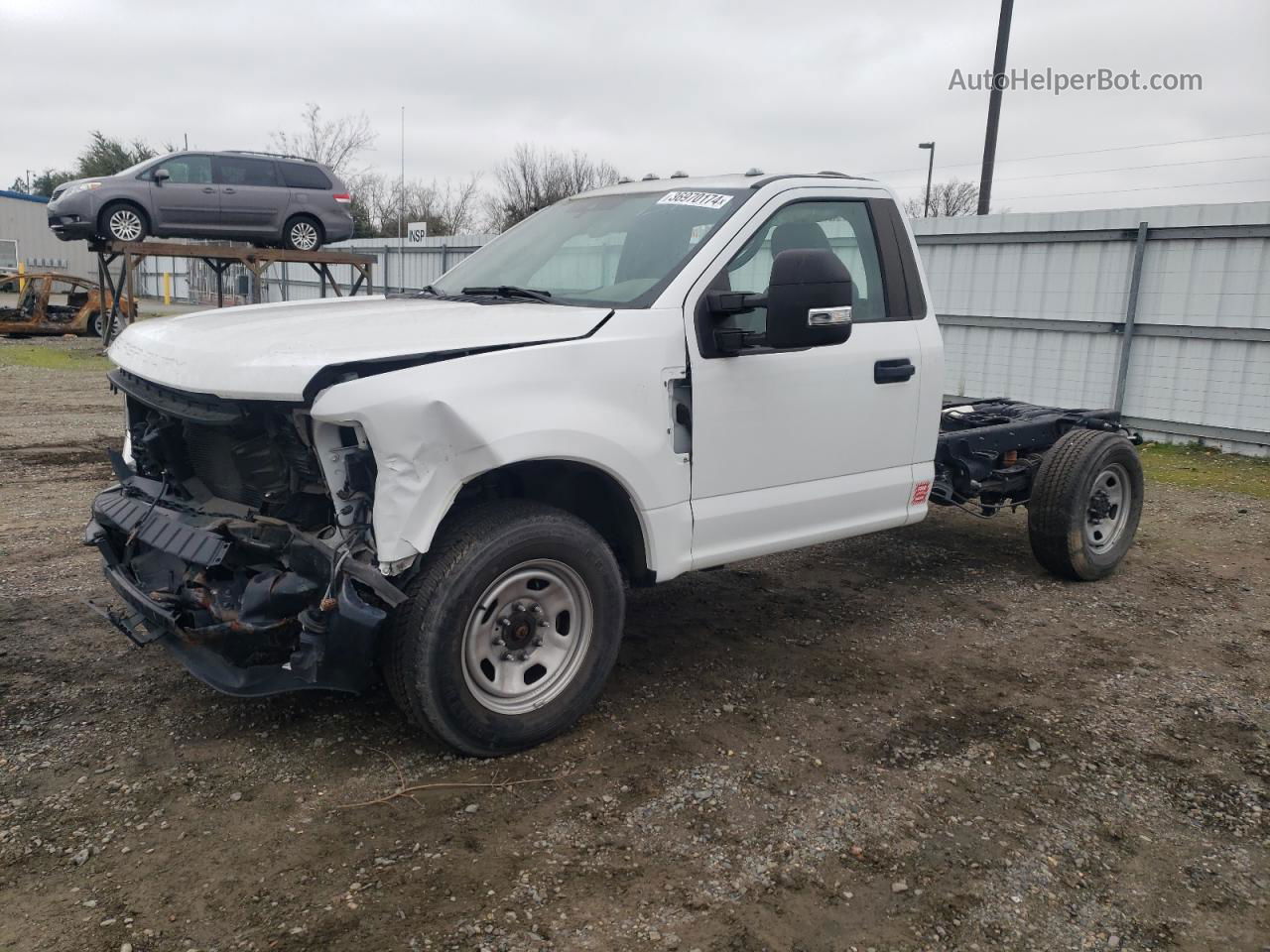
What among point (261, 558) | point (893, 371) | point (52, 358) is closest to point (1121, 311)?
point (893, 371)

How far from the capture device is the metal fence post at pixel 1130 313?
10.8m

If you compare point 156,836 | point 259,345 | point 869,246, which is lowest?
point 156,836

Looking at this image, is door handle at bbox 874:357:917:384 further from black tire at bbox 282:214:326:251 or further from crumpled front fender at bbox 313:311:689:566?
black tire at bbox 282:214:326:251

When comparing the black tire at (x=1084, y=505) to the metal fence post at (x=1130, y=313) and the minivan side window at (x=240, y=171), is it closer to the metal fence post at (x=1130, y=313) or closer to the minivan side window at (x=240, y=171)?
the metal fence post at (x=1130, y=313)

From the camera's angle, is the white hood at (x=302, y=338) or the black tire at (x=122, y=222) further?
the black tire at (x=122, y=222)

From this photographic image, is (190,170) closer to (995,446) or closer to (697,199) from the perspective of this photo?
(697,199)

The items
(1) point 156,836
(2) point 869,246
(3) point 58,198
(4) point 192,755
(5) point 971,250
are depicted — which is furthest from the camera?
(3) point 58,198

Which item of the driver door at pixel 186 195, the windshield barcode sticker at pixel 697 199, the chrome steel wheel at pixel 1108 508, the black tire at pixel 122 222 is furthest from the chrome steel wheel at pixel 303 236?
the chrome steel wheel at pixel 1108 508

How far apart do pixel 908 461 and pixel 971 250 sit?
8.60 meters

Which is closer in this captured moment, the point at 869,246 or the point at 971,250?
the point at 869,246

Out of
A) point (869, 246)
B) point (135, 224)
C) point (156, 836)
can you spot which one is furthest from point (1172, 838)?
point (135, 224)

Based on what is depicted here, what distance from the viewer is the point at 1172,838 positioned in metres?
3.23

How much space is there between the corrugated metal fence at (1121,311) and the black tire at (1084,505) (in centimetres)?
513

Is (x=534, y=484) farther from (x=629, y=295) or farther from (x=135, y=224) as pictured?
(x=135, y=224)
